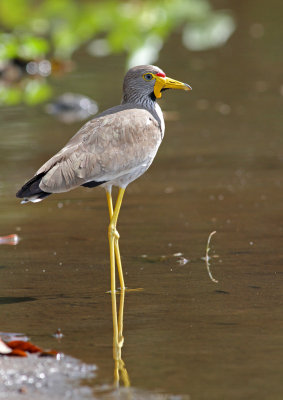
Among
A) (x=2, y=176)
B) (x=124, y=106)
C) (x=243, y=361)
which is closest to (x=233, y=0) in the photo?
(x=2, y=176)

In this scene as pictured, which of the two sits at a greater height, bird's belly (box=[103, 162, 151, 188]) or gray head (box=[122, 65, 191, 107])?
gray head (box=[122, 65, 191, 107])

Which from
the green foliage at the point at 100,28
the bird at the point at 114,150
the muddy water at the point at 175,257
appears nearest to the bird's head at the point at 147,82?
the bird at the point at 114,150

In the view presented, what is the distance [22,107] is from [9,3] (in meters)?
7.45

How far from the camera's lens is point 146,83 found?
19.7 feet

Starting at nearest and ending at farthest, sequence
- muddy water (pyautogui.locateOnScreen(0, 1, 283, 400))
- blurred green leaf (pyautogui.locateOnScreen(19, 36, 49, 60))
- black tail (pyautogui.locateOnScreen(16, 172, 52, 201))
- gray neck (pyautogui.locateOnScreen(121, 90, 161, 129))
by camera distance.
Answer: muddy water (pyautogui.locateOnScreen(0, 1, 283, 400)) < black tail (pyautogui.locateOnScreen(16, 172, 52, 201)) < gray neck (pyautogui.locateOnScreen(121, 90, 161, 129)) < blurred green leaf (pyautogui.locateOnScreen(19, 36, 49, 60))

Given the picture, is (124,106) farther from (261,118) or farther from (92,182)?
(261,118)

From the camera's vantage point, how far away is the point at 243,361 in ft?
13.9

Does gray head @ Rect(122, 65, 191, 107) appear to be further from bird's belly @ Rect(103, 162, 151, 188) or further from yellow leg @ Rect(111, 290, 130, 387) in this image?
yellow leg @ Rect(111, 290, 130, 387)

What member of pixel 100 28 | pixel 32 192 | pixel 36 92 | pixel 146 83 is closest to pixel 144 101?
pixel 146 83

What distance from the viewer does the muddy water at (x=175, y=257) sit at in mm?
4328

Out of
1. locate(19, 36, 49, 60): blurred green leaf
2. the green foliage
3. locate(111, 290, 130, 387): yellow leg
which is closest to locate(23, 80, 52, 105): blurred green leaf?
the green foliage

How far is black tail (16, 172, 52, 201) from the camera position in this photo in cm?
526

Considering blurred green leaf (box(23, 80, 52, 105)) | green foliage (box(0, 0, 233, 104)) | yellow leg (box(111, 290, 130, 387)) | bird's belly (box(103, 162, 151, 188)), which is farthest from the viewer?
green foliage (box(0, 0, 233, 104))

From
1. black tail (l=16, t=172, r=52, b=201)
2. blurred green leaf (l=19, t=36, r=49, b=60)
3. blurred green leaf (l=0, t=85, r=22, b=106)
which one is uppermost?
blurred green leaf (l=19, t=36, r=49, b=60)
